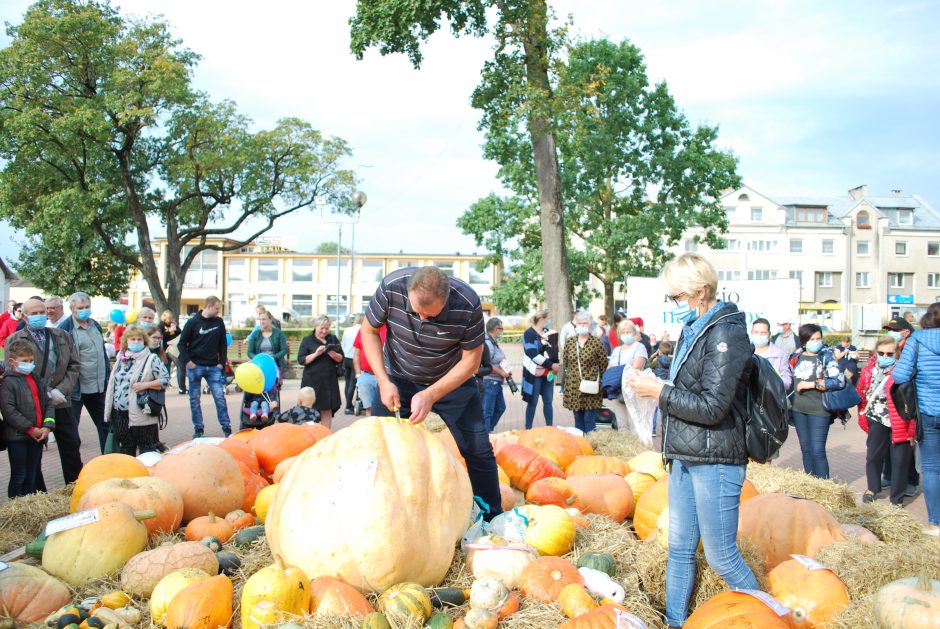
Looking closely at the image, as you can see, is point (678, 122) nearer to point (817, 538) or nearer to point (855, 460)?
point (855, 460)

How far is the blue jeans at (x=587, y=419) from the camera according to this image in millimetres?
9219

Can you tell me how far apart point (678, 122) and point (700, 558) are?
2506cm

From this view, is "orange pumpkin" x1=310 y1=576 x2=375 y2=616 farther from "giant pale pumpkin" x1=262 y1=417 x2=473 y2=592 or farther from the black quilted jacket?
the black quilted jacket

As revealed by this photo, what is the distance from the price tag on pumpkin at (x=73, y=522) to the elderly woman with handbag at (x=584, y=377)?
6.33 m

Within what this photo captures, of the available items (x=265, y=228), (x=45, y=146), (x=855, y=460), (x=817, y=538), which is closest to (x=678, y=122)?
(x=265, y=228)

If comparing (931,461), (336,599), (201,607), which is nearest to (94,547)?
(201,607)

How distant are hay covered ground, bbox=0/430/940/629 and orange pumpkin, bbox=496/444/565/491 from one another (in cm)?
79

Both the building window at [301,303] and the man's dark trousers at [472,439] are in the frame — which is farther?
the building window at [301,303]

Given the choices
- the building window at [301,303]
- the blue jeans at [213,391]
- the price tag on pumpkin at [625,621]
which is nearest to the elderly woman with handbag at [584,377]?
the blue jeans at [213,391]

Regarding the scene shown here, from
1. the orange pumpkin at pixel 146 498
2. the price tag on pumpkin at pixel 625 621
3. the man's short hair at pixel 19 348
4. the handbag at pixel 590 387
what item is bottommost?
the price tag on pumpkin at pixel 625 621

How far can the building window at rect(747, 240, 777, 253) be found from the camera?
56.5 meters

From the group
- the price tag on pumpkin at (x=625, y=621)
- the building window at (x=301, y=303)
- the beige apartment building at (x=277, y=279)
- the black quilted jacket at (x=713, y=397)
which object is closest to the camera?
the price tag on pumpkin at (x=625, y=621)

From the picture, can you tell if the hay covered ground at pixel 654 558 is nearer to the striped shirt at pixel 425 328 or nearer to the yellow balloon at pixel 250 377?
the striped shirt at pixel 425 328

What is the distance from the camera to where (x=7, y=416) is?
5.29 metres
